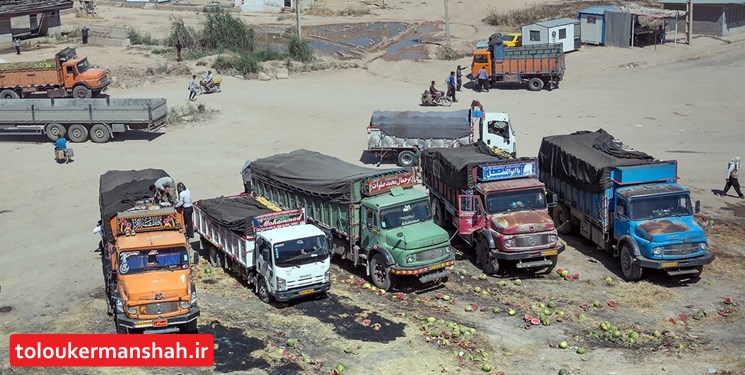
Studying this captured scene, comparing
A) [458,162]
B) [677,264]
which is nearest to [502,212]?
[458,162]

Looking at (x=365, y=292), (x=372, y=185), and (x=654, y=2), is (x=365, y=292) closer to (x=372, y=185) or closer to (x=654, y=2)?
(x=372, y=185)

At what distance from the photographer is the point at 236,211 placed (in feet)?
82.4

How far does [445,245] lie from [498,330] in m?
3.04

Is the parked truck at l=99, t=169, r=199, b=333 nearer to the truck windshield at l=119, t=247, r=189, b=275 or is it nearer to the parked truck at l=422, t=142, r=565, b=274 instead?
the truck windshield at l=119, t=247, r=189, b=275

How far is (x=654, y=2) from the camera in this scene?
71312 mm

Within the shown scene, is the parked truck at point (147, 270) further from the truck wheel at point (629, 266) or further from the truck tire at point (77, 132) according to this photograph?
the truck tire at point (77, 132)

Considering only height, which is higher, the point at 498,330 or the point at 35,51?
the point at 35,51

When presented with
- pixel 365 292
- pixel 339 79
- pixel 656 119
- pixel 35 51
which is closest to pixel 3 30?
pixel 35 51

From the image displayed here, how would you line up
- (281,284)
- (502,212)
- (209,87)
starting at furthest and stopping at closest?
(209,87) < (502,212) < (281,284)

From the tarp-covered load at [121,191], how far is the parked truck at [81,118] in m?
13.9

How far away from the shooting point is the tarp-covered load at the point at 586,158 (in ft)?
85.0

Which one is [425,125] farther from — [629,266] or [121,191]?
[121,191]

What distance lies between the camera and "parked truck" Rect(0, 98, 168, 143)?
129 ft

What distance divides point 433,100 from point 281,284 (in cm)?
2471
